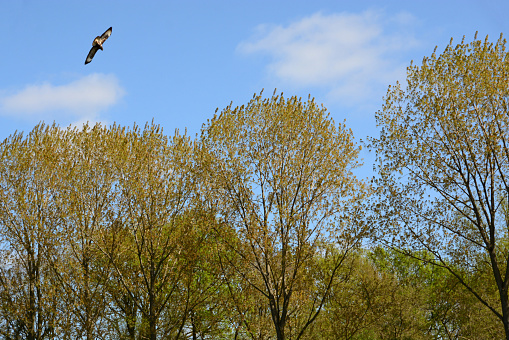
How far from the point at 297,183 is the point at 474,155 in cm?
646

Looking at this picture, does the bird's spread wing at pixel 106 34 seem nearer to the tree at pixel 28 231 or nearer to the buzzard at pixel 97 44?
the buzzard at pixel 97 44

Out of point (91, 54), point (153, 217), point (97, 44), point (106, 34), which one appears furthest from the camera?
point (153, 217)

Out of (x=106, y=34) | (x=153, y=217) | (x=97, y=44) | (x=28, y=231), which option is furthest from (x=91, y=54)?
(x=28, y=231)

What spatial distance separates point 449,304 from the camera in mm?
34688

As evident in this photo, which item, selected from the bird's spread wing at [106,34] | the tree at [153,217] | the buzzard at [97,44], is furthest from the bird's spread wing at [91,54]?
the tree at [153,217]

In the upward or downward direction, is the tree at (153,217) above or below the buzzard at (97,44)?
below

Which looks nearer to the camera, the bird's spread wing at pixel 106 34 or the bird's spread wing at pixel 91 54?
the bird's spread wing at pixel 91 54

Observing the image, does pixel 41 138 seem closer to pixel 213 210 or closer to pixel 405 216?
pixel 213 210

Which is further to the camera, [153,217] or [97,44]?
[153,217]

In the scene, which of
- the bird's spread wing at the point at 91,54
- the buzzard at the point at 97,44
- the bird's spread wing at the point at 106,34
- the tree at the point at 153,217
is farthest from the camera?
the tree at the point at 153,217

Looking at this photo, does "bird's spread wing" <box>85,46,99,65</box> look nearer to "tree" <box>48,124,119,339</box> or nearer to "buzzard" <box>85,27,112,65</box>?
"buzzard" <box>85,27,112,65</box>

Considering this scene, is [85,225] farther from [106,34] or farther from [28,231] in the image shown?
[106,34]

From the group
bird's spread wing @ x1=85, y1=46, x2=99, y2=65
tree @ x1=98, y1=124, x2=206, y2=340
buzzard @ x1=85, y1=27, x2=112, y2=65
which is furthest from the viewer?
tree @ x1=98, y1=124, x2=206, y2=340

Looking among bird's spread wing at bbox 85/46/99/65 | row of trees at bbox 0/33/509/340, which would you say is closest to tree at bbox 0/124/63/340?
row of trees at bbox 0/33/509/340
